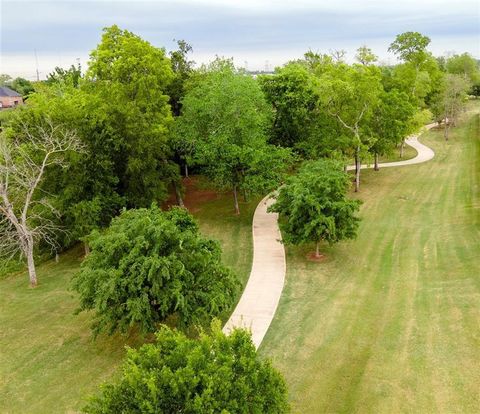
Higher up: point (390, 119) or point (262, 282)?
point (390, 119)

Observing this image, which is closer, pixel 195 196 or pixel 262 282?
pixel 262 282

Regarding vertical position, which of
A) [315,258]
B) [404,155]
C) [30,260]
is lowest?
[315,258]

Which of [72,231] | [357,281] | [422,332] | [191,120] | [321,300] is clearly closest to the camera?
[422,332]

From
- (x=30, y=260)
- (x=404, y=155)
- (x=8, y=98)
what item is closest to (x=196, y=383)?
(x=30, y=260)

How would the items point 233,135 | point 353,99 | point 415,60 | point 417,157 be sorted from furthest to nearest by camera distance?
point 415,60
point 417,157
point 353,99
point 233,135

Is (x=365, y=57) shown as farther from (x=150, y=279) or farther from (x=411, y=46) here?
(x=150, y=279)

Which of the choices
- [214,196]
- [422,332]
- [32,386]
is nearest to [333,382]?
[422,332]

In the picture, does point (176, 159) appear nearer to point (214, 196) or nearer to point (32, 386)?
point (214, 196)
